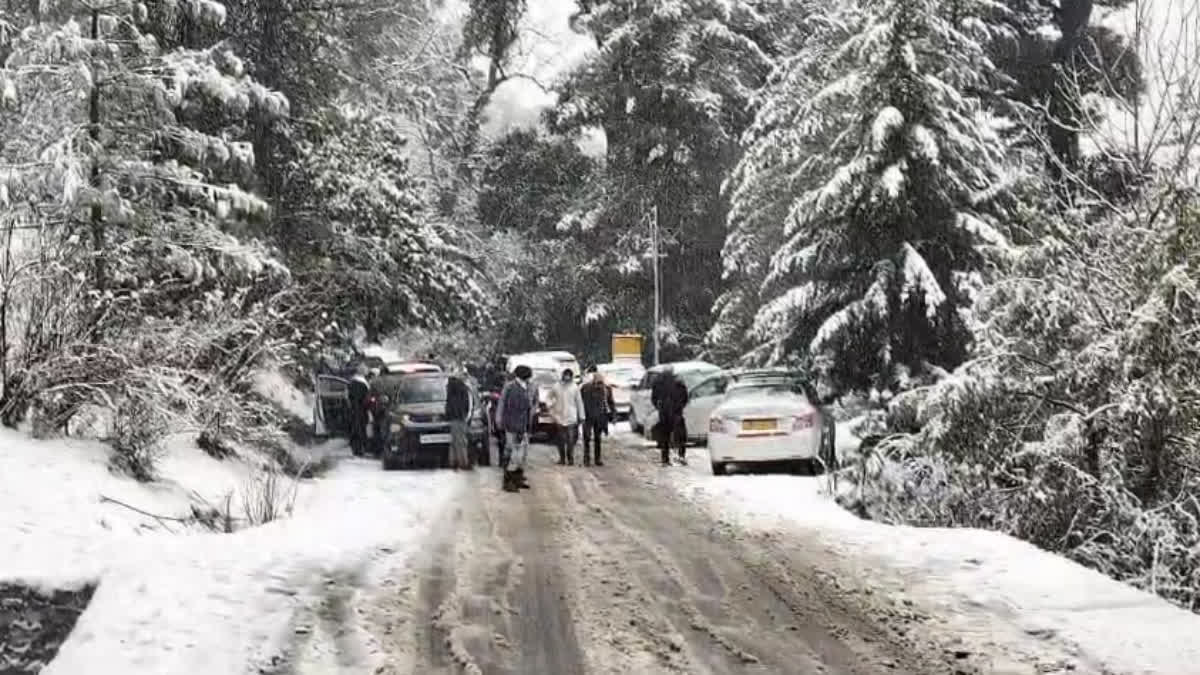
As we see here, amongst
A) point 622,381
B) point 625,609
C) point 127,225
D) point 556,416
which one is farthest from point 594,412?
point 625,609

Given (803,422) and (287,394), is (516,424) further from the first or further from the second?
(287,394)

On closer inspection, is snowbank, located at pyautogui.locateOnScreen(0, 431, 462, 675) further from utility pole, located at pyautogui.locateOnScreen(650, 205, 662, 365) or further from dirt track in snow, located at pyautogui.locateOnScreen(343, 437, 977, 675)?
utility pole, located at pyautogui.locateOnScreen(650, 205, 662, 365)

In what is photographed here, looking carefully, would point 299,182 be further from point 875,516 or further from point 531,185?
point 531,185

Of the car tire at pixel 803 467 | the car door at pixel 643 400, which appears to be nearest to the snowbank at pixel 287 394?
the car door at pixel 643 400

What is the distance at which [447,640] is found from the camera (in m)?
7.80

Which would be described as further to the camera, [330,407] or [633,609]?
[330,407]

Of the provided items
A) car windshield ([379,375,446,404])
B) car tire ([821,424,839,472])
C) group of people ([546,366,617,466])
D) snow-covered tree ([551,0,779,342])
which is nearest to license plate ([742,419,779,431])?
car tire ([821,424,839,472])

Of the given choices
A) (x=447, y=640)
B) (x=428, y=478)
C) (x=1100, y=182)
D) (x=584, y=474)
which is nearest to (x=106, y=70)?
(x=428, y=478)

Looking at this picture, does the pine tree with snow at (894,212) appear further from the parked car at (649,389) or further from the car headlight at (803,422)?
the parked car at (649,389)

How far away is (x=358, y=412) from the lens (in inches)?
930

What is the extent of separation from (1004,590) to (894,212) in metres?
13.6

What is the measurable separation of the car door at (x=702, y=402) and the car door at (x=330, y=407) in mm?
7093

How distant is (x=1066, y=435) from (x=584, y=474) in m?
8.30

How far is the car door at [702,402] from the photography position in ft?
79.8
